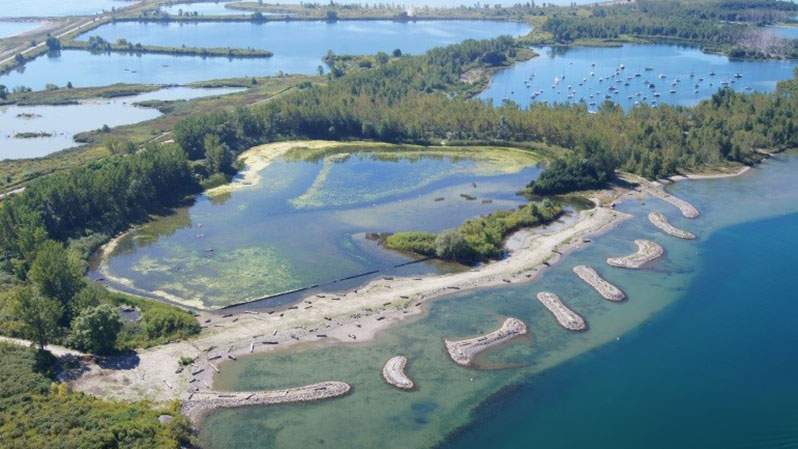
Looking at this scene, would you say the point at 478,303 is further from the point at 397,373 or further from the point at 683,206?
the point at 683,206

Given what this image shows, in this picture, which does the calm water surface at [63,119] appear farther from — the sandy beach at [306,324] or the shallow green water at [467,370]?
the shallow green water at [467,370]

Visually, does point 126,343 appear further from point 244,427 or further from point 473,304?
point 473,304

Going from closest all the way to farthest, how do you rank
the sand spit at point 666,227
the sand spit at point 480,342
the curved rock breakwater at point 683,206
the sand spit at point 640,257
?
the sand spit at point 480,342 → the sand spit at point 640,257 → the sand spit at point 666,227 → the curved rock breakwater at point 683,206

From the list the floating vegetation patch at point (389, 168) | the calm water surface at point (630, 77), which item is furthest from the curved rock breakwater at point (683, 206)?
the calm water surface at point (630, 77)

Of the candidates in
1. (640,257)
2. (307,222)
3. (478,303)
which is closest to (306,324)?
(478,303)

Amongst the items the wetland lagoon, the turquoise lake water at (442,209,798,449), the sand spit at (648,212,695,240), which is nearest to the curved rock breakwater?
the wetland lagoon

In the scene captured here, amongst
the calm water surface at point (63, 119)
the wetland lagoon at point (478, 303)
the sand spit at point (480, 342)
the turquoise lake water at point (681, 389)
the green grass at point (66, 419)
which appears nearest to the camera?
the green grass at point (66, 419)

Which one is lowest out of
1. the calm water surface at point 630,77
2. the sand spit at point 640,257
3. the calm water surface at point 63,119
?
the sand spit at point 640,257

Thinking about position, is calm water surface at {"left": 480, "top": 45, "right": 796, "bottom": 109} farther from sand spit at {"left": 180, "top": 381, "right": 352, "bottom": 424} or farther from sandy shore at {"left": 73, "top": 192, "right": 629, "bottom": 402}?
sand spit at {"left": 180, "top": 381, "right": 352, "bottom": 424}
